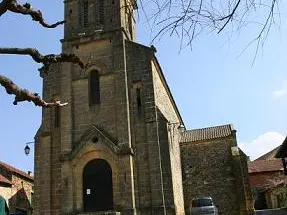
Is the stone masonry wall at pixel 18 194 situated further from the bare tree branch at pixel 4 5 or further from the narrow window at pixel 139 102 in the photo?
the bare tree branch at pixel 4 5

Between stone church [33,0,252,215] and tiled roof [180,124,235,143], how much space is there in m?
6.10

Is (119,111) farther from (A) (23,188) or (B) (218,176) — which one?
(A) (23,188)

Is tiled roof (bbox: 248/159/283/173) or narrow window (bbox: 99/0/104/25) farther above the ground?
narrow window (bbox: 99/0/104/25)

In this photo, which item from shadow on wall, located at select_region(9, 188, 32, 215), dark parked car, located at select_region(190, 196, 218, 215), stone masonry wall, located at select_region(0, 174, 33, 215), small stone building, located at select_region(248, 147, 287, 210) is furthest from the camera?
small stone building, located at select_region(248, 147, 287, 210)

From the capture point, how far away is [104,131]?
22.3 metres

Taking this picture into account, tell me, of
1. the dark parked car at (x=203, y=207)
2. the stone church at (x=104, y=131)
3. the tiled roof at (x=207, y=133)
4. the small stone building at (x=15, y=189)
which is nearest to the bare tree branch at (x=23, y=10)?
the stone church at (x=104, y=131)

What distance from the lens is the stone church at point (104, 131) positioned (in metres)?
21.2

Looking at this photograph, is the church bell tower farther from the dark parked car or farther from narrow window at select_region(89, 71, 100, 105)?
the dark parked car

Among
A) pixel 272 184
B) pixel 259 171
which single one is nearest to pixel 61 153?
pixel 272 184

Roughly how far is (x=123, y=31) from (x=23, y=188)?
16170 mm

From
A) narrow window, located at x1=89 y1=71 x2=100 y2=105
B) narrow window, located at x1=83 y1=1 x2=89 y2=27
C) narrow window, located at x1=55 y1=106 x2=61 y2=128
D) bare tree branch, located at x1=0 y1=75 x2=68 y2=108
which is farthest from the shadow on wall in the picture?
bare tree branch, located at x1=0 y1=75 x2=68 y2=108

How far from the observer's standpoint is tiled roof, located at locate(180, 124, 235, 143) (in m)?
30.8

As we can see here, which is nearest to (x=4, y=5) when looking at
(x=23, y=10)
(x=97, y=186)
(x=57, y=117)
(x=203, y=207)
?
(x=23, y=10)

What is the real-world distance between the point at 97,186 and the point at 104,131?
116 inches
